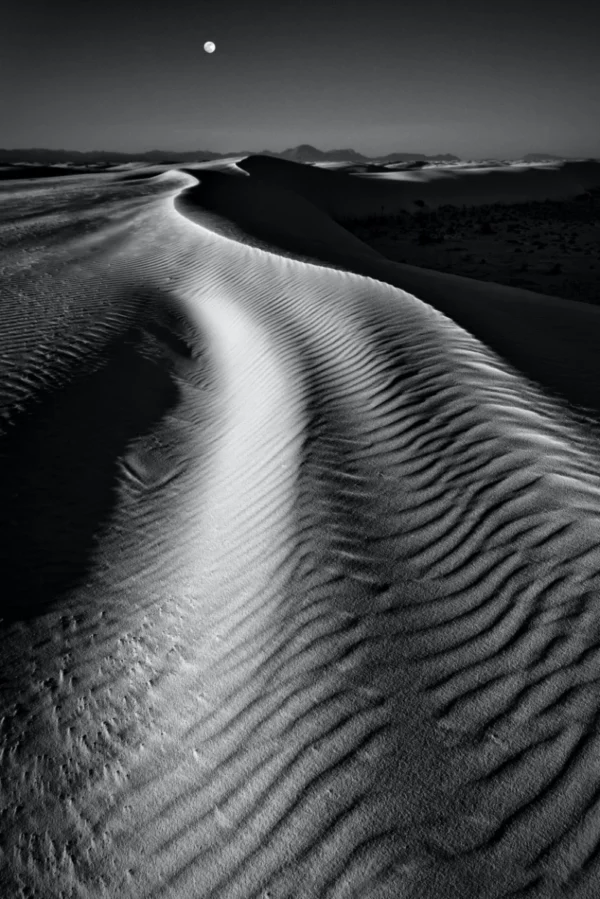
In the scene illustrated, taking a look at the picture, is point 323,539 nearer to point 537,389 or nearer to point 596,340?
point 537,389

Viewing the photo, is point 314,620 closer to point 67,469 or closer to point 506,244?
point 67,469

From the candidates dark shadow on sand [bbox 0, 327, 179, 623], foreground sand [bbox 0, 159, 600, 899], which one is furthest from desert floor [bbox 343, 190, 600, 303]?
dark shadow on sand [bbox 0, 327, 179, 623]

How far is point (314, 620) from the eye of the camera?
297 cm

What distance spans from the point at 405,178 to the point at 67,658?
139 feet

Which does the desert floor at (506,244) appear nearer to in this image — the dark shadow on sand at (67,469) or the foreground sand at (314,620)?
the foreground sand at (314,620)

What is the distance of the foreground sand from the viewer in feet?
6.95

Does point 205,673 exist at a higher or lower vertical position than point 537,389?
lower

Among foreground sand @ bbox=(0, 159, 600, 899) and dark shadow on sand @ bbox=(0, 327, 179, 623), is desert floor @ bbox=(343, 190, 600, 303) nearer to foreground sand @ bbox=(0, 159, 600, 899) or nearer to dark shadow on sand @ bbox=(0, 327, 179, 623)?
foreground sand @ bbox=(0, 159, 600, 899)

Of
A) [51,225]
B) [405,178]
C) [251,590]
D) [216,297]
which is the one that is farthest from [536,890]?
[405,178]

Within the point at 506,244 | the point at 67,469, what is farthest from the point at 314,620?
the point at 506,244

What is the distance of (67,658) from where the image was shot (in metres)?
3.36

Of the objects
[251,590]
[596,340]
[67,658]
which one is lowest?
[67,658]

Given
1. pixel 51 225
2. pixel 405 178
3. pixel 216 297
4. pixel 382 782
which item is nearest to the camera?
pixel 382 782

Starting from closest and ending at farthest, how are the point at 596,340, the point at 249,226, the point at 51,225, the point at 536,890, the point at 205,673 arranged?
the point at 536,890
the point at 205,673
the point at 596,340
the point at 249,226
the point at 51,225
